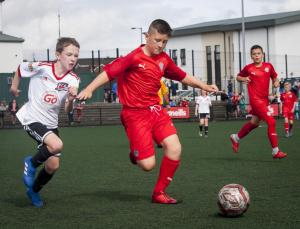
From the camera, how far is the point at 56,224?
23.0ft

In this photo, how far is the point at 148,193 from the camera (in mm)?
9281

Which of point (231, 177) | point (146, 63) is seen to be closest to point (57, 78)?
point (146, 63)

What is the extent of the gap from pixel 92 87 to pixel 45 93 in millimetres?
918

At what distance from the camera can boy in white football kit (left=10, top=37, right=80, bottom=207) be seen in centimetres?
827

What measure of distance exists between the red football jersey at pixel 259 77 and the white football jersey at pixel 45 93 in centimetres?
614

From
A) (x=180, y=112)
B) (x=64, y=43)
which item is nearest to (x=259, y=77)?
(x=64, y=43)

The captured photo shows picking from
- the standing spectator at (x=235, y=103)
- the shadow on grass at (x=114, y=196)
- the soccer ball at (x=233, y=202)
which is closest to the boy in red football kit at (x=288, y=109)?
the shadow on grass at (x=114, y=196)

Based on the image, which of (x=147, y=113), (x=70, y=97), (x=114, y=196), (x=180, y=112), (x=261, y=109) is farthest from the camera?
(x=180, y=112)

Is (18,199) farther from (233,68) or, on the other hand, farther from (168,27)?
(233,68)

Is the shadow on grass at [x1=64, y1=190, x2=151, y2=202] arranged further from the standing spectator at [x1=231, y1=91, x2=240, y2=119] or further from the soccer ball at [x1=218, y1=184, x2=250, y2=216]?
the standing spectator at [x1=231, y1=91, x2=240, y2=119]

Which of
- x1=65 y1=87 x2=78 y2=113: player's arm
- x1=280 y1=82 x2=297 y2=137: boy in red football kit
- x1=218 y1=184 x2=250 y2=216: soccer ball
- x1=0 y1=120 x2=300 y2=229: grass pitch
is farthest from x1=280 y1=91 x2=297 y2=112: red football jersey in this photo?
x1=218 y1=184 x2=250 y2=216: soccer ball

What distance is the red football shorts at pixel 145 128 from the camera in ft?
27.5

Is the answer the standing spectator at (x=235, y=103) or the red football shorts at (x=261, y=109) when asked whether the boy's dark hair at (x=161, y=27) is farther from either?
the standing spectator at (x=235, y=103)

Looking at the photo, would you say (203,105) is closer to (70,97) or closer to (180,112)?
(180,112)
